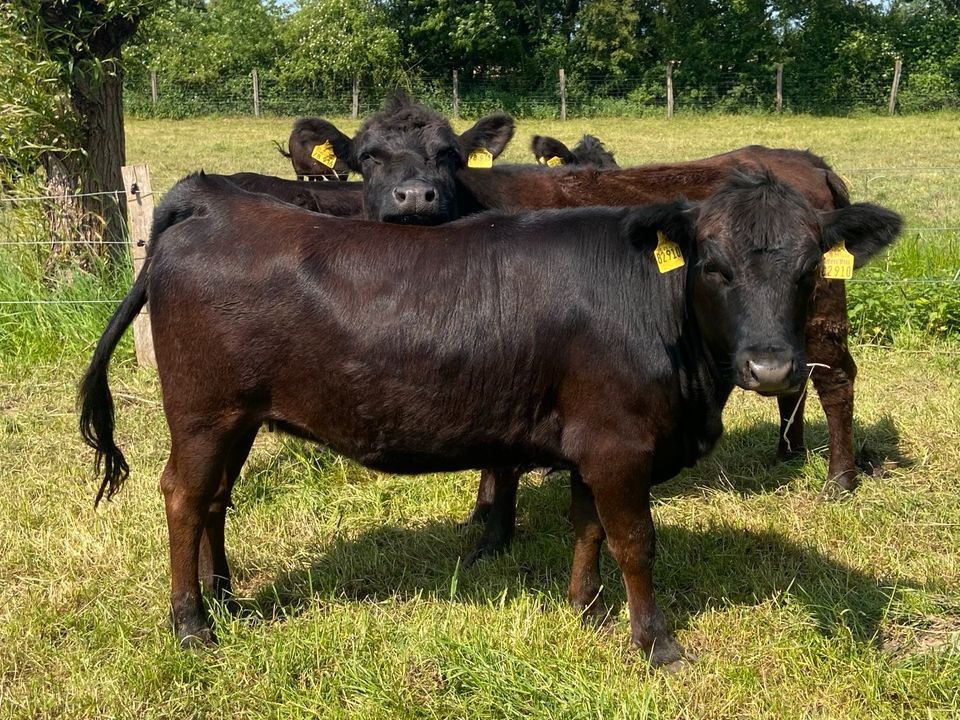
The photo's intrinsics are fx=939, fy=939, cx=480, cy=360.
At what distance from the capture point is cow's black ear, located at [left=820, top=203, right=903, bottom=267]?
3.60 meters

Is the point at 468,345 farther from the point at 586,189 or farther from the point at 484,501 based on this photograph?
the point at 586,189

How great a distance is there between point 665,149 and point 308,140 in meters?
17.3

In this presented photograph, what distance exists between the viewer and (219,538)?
13.7ft

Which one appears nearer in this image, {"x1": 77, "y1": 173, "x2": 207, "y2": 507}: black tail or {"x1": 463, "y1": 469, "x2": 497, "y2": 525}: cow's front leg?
{"x1": 77, "y1": 173, "x2": 207, "y2": 507}: black tail

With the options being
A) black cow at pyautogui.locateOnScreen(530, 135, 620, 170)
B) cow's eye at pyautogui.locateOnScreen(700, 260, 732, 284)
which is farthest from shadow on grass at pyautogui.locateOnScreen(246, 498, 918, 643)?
black cow at pyautogui.locateOnScreen(530, 135, 620, 170)

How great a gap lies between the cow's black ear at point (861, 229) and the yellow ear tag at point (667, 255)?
0.54 m

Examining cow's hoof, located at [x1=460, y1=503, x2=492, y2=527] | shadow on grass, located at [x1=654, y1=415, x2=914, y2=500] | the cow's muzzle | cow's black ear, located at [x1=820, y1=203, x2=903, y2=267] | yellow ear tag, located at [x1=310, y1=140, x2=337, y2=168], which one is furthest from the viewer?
yellow ear tag, located at [x1=310, y1=140, x2=337, y2=168]

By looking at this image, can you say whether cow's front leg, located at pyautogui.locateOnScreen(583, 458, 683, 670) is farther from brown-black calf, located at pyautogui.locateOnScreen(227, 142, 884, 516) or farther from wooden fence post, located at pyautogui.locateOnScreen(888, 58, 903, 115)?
wooden fence post, located at pyautogui.locateOnScreen(888, 58, 903, 115)

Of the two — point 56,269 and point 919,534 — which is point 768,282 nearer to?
point 919,534

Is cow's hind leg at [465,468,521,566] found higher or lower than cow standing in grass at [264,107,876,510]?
lower

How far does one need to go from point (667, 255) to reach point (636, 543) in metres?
1.16

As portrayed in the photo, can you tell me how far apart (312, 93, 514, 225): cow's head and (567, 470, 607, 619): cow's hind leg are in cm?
226

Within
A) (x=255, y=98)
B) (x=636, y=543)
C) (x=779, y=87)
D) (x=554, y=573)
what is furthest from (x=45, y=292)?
(x=779, y=87)

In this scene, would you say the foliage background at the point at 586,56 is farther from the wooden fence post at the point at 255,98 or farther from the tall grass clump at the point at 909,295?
the tall grass clump at the point at 909,295
